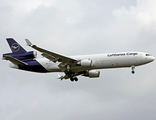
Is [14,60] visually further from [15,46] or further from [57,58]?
[57,58]

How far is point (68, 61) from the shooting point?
199 ft

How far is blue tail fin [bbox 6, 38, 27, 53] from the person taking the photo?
210 ft

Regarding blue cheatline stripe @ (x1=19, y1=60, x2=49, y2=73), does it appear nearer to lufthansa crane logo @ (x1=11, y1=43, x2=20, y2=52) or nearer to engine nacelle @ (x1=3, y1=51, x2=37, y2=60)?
engine nacelle @ (x1=3, y1=51, x2=37, y2=60)

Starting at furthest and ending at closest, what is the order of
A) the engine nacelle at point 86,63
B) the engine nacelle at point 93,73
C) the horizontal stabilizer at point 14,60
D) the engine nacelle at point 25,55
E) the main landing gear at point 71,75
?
the engine nacelle at point 93,73, the main landing gear at point 71,75, the engine nacelle at point 25,55, the horizontal stabilizer at point 14,60, the engine nacelle at point 86,63

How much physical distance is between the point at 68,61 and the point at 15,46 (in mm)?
10614

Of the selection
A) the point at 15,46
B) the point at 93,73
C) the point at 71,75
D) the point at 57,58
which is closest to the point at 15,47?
the point at 15,46

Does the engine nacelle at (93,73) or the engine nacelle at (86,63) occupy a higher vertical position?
the engine nacelle at (86,63)

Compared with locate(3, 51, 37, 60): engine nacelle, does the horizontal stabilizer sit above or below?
below

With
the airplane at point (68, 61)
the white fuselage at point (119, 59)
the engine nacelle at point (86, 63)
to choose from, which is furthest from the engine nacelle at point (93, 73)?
the engine nacelle at point (86, 63)

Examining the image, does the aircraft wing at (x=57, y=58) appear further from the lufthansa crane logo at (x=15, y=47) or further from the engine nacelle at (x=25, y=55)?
the lufthansa crane logo at (x=15, y=47)

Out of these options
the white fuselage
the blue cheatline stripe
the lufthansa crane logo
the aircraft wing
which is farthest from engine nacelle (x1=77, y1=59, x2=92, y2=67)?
the lufthansa crane logo

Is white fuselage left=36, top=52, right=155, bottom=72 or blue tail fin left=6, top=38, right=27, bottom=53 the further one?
blue tail fin left=6, top=38, right=27, bottom=53

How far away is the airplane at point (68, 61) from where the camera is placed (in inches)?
2362

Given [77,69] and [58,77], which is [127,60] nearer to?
[77,69]
